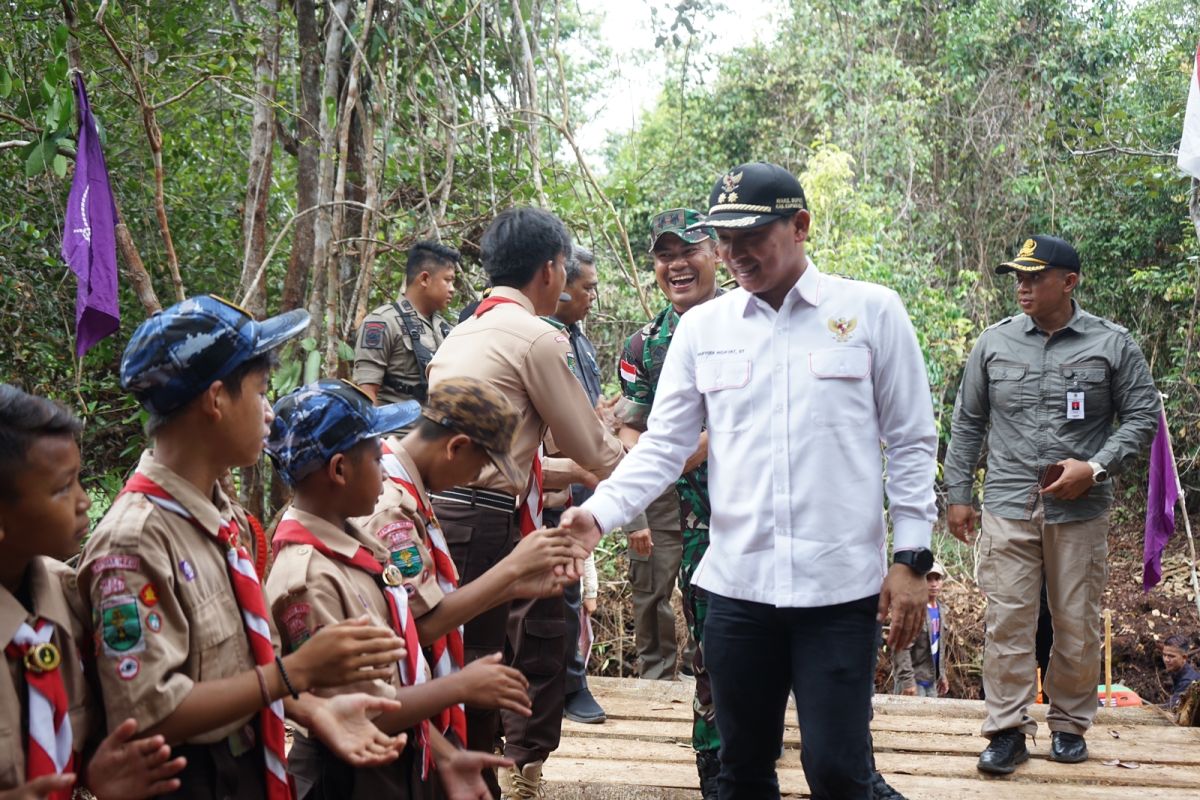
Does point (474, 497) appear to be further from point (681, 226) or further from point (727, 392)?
point (681, 226)

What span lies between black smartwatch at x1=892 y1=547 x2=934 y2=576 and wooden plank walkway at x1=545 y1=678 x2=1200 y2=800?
176 cm

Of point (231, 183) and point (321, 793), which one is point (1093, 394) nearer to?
point (321, 793)

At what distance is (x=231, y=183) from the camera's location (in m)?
9.11

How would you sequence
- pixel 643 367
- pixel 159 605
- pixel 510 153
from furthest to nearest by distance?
pixel 510 153, pixel 643 367, pixel 159 605

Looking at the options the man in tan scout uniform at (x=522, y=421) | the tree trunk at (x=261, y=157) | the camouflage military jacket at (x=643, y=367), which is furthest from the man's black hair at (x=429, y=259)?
the man in tan scout uniform at (x=522, y=421)

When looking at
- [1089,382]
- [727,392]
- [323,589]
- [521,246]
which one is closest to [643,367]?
[521,246]

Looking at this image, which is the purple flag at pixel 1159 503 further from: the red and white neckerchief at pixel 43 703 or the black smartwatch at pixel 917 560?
the red and white neckerchief at pixel 43 703

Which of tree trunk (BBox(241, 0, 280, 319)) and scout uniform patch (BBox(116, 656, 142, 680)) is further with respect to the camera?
tree trunk (BBox(241, 0, 280, 319))

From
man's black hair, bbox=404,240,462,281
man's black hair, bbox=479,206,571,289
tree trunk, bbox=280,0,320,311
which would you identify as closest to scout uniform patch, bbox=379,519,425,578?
man's black hair, bbox=479,206,571,289

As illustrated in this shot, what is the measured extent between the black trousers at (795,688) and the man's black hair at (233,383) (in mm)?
1466

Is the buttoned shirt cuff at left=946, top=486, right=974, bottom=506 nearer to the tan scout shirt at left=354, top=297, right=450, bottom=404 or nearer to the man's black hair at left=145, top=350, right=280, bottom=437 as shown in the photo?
the tan scout shirt at left=354, top=297, right=450, bottom=404

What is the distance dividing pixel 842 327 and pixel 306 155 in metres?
5.33

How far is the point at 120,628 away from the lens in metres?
1.98

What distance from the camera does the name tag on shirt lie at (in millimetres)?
4961
